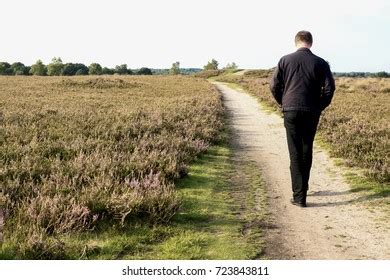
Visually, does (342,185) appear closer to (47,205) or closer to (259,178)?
(259,178)

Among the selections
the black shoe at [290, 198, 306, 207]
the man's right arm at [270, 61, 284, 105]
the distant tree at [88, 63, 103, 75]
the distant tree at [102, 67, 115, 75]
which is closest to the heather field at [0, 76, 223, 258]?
the black shoe at [290, 198, 306, 207]

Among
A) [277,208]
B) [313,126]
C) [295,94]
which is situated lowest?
[277,208]

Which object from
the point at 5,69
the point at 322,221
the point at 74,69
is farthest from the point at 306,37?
the point at 74,69

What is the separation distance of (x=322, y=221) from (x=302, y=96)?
1.96m

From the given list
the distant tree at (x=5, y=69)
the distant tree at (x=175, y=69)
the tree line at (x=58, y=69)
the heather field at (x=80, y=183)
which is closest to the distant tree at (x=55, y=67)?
the tree line at (x=58, y=69)

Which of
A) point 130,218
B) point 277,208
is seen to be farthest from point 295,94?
point 130,218

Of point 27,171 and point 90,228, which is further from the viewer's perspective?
point 27,171

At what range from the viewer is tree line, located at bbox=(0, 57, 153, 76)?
13375cm

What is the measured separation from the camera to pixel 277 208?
6.79 metres

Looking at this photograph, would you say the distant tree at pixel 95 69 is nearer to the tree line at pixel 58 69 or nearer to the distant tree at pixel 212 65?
the tree line at pixel 58 69

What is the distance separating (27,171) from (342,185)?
5629 mm

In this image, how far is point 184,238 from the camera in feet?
17.6

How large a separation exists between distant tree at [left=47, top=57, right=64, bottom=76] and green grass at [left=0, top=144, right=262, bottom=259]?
447ft

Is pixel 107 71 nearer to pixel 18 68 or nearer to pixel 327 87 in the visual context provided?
pixel 18 68
